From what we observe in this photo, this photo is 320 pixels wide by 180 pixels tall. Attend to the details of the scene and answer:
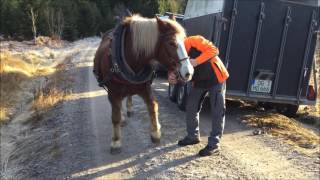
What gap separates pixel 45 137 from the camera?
855 centimetres

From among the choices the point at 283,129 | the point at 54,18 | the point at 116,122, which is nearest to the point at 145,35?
the point at 116,122

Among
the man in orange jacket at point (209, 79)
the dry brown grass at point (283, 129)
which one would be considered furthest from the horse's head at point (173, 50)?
the dry brown grass at point (283, 129)

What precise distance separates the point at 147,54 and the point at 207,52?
2.94 feet

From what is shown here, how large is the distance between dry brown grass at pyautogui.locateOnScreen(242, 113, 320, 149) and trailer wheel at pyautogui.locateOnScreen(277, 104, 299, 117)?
746mm

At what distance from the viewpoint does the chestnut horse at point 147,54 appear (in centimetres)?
561

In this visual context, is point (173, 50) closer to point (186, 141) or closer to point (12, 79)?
point (186, 141)

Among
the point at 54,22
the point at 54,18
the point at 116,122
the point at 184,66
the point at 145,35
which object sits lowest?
the point at 54,22

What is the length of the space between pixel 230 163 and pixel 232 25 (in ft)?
11.7

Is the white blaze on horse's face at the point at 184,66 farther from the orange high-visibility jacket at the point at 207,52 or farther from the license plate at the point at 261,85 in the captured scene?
the license plate at the point at 261,85

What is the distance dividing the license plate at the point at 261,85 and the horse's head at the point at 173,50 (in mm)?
4035

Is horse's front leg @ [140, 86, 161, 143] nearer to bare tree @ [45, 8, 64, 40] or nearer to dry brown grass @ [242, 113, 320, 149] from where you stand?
dry brown grass @ [242, 113, 320, 149]

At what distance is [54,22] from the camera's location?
166 ft

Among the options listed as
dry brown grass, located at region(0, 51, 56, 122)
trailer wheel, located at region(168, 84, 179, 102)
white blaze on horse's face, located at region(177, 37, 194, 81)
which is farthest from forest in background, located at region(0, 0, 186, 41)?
white blaze on horse's face, located at region(177, 37, 194, 81)

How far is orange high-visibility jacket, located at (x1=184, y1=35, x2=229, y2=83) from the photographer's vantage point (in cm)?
618
